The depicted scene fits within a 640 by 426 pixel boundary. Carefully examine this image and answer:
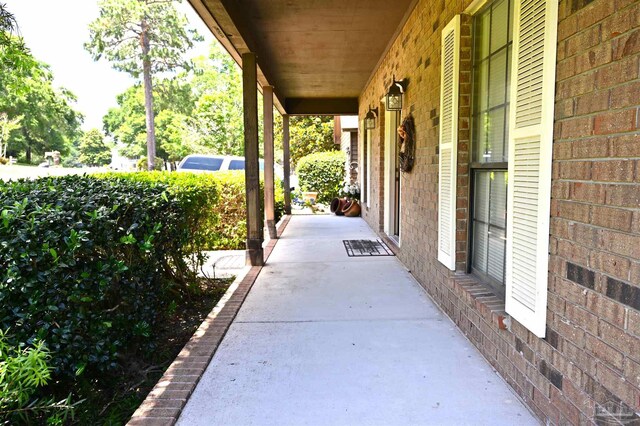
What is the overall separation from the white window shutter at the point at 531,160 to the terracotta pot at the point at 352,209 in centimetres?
843

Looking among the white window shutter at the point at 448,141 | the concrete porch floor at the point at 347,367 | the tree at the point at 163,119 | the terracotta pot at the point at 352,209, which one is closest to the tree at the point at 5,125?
the tree at the point at 163,119

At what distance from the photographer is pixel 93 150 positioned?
67.3 metres

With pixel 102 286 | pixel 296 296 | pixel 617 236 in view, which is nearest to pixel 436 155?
pixel 296 296

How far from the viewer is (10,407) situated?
2.06m

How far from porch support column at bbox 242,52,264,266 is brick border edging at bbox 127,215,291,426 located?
1.34 meters

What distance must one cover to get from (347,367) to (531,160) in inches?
61.9

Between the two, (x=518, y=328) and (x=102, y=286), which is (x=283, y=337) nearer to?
(x=102, y=286)

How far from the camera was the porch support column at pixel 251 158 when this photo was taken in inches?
213

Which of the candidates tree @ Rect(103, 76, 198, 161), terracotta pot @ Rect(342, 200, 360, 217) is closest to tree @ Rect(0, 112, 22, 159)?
tree @ Rect(103, 76, 198, 161)

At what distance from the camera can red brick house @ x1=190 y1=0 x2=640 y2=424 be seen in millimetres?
1494

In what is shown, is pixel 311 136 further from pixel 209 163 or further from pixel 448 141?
pixel 448 141

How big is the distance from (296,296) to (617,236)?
2.99m

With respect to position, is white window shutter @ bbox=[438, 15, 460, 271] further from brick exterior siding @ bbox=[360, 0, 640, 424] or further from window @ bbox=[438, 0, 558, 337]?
brick exterior siding @ bbox=[360, 0, 640, 424]

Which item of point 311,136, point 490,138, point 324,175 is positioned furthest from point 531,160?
point 311,136
